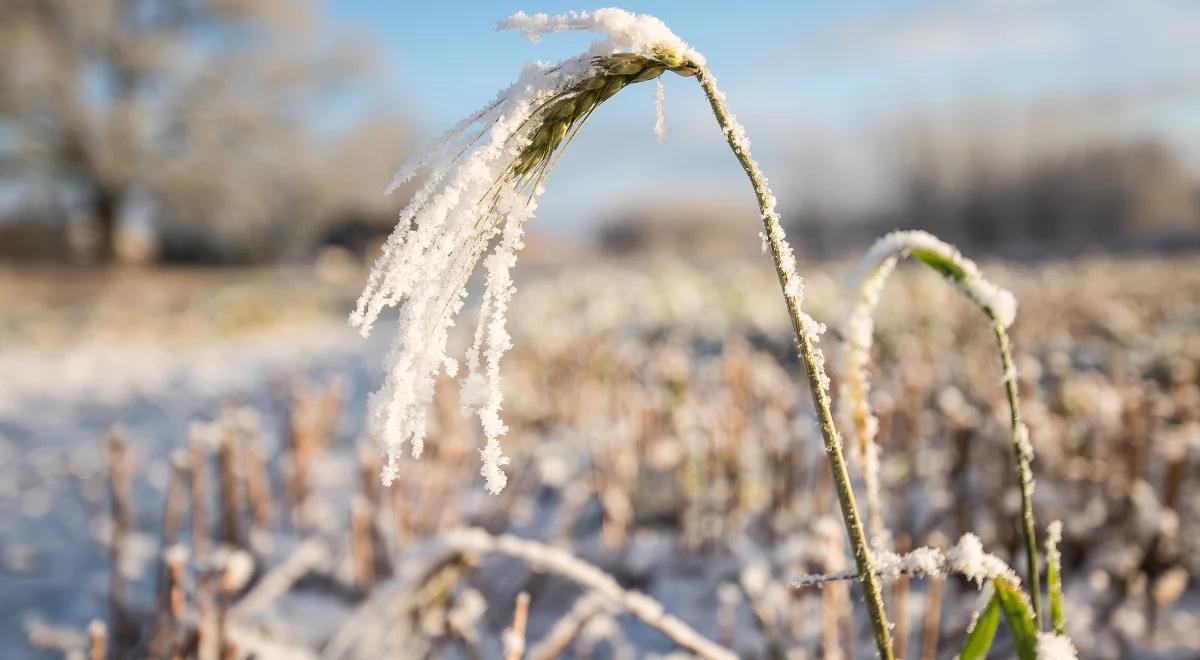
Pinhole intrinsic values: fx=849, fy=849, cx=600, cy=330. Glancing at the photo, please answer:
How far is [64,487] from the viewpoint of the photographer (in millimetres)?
3057

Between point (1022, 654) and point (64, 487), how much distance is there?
129 inches

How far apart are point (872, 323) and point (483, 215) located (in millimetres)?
355

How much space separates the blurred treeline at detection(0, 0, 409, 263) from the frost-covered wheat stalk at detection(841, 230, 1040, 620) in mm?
17634

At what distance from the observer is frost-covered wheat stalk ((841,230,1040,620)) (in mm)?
718

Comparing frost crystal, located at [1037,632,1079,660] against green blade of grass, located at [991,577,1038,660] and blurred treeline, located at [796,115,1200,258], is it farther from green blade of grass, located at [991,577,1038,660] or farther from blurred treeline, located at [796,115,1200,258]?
blurred treeline, located at [796,115,1200,258]

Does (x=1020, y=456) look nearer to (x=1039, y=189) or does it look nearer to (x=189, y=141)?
(x=189, y=141)

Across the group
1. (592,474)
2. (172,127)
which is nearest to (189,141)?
(172,127)

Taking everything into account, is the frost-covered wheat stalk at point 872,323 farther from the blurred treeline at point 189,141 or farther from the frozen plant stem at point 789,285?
the blurred treeline at point 189,141

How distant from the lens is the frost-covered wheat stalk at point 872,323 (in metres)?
0.72

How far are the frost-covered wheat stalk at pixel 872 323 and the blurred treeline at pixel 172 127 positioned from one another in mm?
17634

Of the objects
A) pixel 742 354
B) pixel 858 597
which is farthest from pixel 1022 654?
pixel 742 354

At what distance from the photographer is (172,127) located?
16922 millimetres

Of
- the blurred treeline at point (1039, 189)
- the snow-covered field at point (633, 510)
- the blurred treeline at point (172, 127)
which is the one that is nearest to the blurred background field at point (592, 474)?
the snow-covered field at point (633, 510)

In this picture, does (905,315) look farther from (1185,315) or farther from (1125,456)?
(1125,456)
